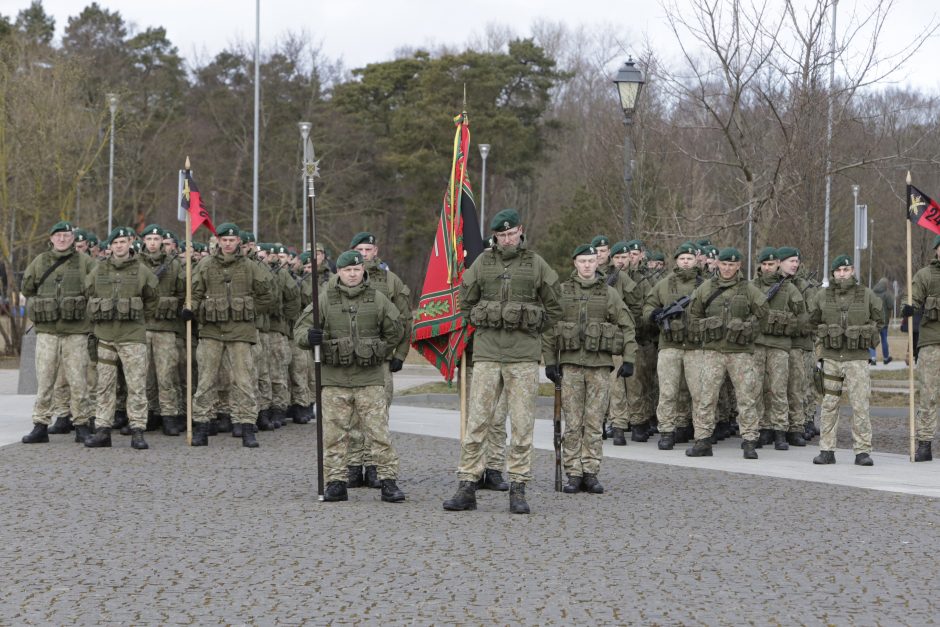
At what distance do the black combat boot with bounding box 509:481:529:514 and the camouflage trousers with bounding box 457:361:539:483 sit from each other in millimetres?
59

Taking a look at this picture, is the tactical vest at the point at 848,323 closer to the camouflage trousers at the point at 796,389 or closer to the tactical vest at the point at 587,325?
the camouflage trousers at the point at 796,389

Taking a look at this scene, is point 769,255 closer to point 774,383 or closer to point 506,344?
point 774,383

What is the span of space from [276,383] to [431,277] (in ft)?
19.4

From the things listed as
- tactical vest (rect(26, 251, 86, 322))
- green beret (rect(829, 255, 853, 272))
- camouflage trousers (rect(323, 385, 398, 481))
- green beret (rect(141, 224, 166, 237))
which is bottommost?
camouflage trousers (rect(323, 385, 398, 481))

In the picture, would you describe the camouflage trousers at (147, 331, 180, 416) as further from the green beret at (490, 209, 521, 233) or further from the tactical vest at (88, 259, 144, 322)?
the green beret at (490, 209, 521, 233)

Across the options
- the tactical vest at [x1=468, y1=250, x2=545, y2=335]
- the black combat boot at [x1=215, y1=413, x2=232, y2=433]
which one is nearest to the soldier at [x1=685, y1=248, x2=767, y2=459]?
the tactical vest at [x1=468, y1=250, x2=545, y2=335]

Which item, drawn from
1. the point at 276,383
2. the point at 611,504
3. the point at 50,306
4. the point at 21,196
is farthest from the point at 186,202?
the point at 21,196

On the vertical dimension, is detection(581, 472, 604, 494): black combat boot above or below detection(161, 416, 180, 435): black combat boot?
below

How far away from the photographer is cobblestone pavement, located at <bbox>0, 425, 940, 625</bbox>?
7.07 m

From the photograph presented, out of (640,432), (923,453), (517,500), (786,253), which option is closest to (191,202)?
(640,432)

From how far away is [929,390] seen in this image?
1420 cm

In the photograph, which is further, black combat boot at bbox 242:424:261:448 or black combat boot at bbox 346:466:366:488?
black combat boot at bbox 242:424:261:448

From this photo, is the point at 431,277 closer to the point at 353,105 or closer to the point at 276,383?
the point at 276,383

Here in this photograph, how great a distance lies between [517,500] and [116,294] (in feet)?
19.9
